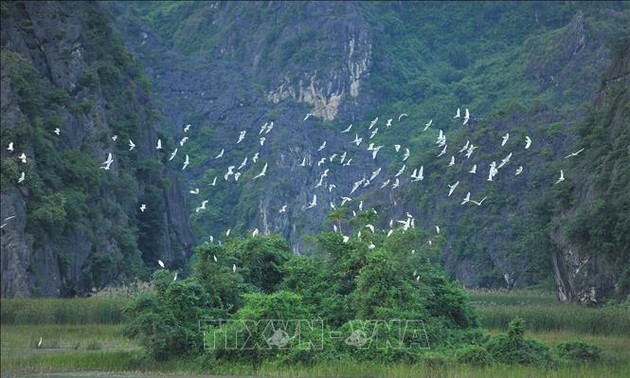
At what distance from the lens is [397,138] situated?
16950 centimetres

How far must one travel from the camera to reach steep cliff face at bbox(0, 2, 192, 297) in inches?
2884

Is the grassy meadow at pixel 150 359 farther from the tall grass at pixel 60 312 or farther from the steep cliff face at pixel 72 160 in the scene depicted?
the steep cliff face at pixel 72 160

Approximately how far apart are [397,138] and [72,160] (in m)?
90.3

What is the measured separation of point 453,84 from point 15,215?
373 feet

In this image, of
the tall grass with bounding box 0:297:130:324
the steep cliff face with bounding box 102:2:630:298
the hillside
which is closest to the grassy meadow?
the tall grass with bounding box 0:297:130:324

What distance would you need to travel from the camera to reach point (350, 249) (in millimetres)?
47375

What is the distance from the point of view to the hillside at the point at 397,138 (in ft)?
298

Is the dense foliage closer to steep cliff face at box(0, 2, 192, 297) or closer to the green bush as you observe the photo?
the green bush

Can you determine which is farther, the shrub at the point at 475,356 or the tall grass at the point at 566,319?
the tall grass at the point at 566,319

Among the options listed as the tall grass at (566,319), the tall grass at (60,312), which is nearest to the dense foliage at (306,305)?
the tall grass at (566,319)

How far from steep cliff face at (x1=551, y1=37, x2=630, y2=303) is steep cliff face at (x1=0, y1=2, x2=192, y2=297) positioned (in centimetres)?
2888

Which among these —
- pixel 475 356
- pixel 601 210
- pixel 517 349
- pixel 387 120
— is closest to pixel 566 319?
pixel 517 349

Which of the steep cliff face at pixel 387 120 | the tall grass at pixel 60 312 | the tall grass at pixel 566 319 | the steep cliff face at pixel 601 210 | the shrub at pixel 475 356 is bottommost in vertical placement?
the shrub at pixel 475 356

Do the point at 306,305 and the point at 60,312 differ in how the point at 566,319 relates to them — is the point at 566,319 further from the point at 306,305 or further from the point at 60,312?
the point at 60,312
